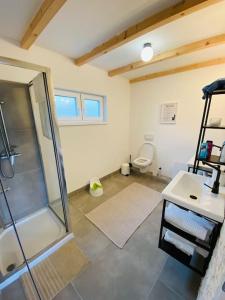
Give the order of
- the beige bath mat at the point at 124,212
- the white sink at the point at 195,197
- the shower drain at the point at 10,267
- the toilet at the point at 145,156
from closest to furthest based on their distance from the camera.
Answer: the white sink at the point at 195,197
the shower drain at the point at 10,267
the beige bath mat at the point at 124,212
the toilet at the point at 145,156

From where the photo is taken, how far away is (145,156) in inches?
127

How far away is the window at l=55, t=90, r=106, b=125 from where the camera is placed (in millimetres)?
2217

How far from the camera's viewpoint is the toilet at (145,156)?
117 inches

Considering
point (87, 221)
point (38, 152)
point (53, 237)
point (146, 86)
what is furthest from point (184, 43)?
point (53, 237)

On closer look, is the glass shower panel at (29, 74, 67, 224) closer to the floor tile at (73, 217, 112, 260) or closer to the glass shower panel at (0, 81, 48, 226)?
the glass shower panel at (0, 81, 48, 226)

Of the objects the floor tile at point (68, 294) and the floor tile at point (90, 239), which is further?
the floor tile at point (90, 239)

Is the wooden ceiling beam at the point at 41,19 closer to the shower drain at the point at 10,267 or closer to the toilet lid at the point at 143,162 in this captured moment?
the shower drain at the point at 10,267

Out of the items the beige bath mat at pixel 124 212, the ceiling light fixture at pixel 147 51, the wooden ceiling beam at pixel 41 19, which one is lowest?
the beige bath mat at pixel 124 212

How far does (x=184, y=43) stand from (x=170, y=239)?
228 cm

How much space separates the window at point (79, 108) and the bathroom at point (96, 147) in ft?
0.06

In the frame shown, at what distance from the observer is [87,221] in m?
1.93

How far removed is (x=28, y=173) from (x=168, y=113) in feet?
8.95

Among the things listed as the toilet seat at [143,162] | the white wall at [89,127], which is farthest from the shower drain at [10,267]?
the toilet seat at [143,162]

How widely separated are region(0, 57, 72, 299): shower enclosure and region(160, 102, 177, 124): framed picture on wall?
89.4 inches
